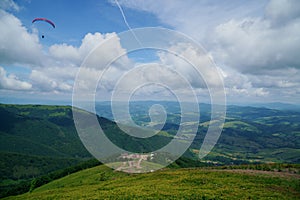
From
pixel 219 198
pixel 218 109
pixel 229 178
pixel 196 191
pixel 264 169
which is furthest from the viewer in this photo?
pixel 264 169

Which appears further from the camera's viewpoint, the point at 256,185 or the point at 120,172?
the point at 120,172

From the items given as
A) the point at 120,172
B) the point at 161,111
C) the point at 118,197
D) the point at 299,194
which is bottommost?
the point at 120,172

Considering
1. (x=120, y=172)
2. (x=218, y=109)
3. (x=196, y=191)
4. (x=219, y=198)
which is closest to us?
(x=218, y=109)

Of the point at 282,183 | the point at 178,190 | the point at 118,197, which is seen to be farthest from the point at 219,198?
the point at 118,197

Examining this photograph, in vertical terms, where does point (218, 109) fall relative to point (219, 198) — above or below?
above

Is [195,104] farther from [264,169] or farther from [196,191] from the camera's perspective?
[264,169]

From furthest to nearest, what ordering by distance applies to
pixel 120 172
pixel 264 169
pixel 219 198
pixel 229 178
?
1. pixel 120 172
2. pixel 264 169
3. pixel 229 178
4. pixel 219 198

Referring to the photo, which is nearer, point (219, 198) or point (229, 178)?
point (219, 198)

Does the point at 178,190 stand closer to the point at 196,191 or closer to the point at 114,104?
the point at 196,191

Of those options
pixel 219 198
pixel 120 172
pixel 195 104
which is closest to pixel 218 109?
pixel 195 104
